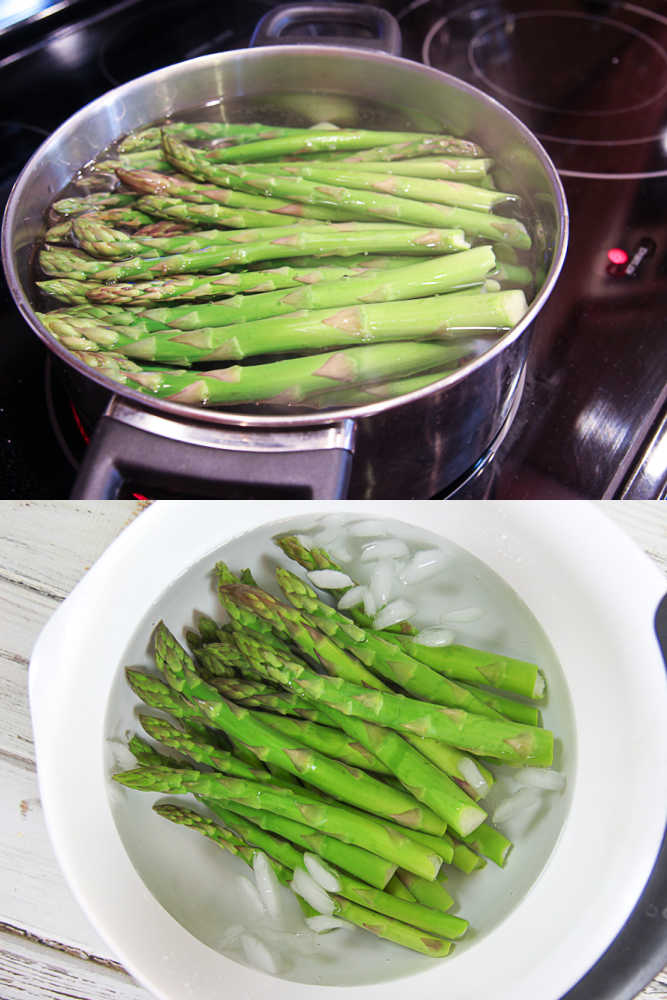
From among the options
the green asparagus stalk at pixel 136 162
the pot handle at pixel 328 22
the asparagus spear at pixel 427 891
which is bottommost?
the asparagus spear at pixel 427 891

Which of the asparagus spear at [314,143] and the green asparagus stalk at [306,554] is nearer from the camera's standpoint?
the green asparagus stalk at [306,554]

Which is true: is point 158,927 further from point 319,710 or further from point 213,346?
point 213,346

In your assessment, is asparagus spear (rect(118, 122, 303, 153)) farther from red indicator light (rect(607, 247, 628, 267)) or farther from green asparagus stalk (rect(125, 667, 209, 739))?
green asparagus stalk (rect(125, 667, 209, 739))

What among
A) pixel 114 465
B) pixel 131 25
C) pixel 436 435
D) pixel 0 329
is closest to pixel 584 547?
pixel 436 435

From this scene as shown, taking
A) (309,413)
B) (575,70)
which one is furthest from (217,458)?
(575,70)

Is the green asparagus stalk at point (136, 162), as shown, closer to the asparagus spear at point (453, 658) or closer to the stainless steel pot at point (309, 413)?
the stainless steel pot at point (309, 413)

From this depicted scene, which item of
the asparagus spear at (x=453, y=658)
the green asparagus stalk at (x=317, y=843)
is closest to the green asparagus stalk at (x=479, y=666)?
the asparagus spear at (x=453, y=658)

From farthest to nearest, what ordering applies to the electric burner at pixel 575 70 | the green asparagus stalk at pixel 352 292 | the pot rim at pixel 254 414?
1. the electric burner at pixel 575 70
2. the green asparagus stalk at pixel 352 292
3. the pot rim at pixel 254 414
